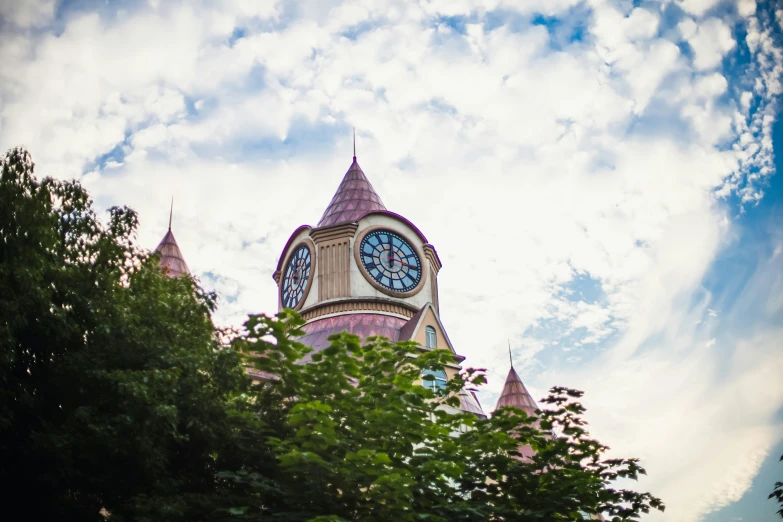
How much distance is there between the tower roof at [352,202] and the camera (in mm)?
37906

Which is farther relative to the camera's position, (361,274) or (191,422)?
(361,274)

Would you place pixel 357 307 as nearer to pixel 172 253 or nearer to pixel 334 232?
pixel 334 232

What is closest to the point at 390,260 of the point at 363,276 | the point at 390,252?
the point at 390,252

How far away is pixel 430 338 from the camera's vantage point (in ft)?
113

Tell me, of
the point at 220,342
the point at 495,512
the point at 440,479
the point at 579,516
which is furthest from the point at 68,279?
the point at 579,516

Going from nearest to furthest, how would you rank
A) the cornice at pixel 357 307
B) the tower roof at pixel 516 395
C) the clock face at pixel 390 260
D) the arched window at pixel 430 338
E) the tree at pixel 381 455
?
1. the tree at pixel 381 455
2. the arched window at pixel 430 338
3. the cornice at pixel 357 307
4. the clock face at pixel 390 260
5. the tower roof at pixel 516 395

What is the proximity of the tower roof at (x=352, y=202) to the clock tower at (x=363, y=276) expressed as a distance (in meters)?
0.05

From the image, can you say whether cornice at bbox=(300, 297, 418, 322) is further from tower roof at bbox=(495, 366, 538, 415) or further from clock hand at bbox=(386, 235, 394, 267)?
tower roof at bbox=(495, 366, 538, 415)

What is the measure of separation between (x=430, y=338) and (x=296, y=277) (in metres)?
7.27

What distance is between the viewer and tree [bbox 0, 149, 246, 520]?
1438 cm

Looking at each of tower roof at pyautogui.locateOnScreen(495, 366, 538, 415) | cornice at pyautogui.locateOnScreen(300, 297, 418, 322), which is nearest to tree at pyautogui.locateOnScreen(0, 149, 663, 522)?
cornice at pyautogui.locateOnScreen(300, 297, 418, 322)

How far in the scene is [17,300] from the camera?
14.4m

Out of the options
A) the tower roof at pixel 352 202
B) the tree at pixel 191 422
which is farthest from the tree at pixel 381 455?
the tower roof at pixel 352 202

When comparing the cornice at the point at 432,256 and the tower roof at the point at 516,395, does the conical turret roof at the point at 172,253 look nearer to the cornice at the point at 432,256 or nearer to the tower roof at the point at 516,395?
the cornice at the point at 432,256
